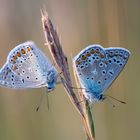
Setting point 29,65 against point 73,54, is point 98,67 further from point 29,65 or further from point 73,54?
point 73,54

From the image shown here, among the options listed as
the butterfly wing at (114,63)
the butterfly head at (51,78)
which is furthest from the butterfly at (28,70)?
the butterfly wing at (114,63)

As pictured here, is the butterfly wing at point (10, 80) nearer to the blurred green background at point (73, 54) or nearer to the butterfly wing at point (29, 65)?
the butterfly wing at point (29, 65)

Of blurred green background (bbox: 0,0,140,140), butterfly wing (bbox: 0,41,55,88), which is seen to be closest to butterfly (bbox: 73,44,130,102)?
butterfly wing (bbox: 0,41,55,88)

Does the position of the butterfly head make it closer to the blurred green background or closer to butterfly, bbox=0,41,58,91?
butterfly, bbox=0,41,58,91

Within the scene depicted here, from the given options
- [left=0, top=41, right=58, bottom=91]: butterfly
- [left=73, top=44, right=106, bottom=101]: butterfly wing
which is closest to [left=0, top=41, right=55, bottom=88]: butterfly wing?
[left=0, top=41, right=58, bottom=91]: butterfly

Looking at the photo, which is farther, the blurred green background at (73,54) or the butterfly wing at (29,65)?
the blurred green background at (73,54)

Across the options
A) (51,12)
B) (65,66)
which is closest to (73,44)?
(51,12)

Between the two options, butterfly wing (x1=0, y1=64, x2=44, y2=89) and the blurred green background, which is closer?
butterfly wing (x1=0, y1=64, x2=44, y2=89)

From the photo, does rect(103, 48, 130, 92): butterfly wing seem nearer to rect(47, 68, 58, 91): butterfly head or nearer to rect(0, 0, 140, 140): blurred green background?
rect(47, 68, 58, 91): butterfly head
